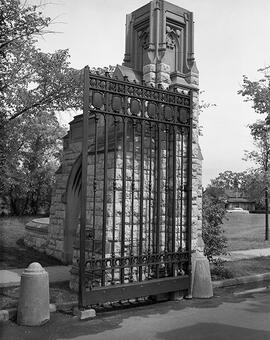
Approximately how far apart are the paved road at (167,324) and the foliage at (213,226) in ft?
6.88

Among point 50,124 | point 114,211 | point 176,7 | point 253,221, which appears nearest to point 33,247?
point 114,211

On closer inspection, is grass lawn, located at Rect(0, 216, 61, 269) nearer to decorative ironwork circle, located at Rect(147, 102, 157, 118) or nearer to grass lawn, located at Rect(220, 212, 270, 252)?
decorative ironwork circle, located at Rect(147, 102, 157, 118)

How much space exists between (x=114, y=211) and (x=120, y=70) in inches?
113

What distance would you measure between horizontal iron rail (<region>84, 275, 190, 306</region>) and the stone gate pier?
19 centimetres

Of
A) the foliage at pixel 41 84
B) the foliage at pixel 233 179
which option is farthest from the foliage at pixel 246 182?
the foliage at pixel 41 84

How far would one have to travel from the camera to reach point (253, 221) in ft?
111

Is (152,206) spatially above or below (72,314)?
above

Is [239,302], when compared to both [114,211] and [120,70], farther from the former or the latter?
[120,70]

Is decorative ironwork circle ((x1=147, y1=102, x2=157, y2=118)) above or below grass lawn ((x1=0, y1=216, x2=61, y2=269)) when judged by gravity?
above

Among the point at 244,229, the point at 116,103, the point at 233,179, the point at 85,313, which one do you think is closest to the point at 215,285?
the point at 85,313

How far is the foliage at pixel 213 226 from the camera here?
9.61 metres

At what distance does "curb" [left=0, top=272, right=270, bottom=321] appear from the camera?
6.20 metres

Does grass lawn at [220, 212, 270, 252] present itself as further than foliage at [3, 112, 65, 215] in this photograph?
No

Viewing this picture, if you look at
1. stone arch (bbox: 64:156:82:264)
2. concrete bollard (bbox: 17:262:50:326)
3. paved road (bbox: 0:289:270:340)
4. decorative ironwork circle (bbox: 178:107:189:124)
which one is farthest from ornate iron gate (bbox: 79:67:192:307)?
stone arch (bbox: 64:156:82:264)
